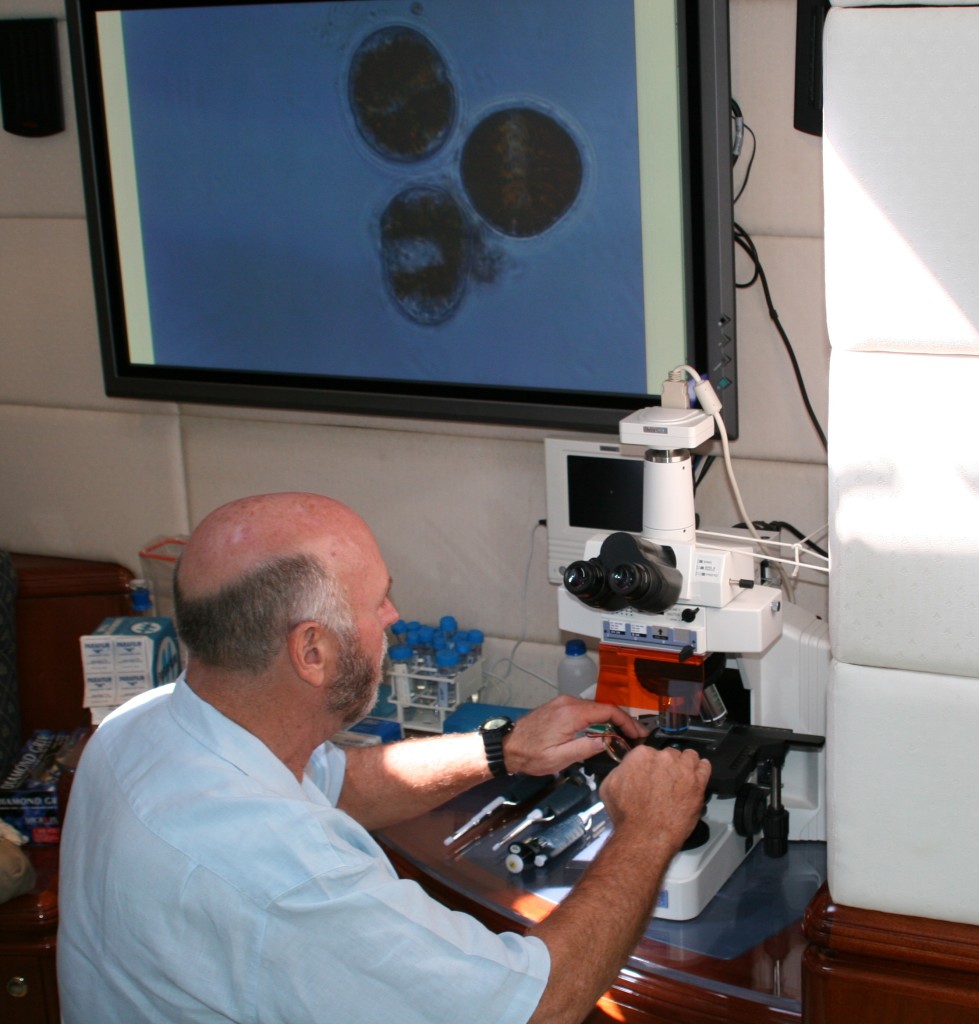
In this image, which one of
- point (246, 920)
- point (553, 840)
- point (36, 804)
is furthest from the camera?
point (36, 804)

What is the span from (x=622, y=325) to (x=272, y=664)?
989mm

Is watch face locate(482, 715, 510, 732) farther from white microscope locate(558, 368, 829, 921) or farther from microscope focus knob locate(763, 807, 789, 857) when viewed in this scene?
microscope focus knob locate(763, 807, 789, 857)

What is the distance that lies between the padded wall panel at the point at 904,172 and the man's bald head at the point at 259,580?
2.11ft

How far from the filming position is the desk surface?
1613 millimetres

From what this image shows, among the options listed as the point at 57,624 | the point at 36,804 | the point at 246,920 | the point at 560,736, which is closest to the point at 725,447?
the point at 560,736

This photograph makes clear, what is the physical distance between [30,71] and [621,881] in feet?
6.67

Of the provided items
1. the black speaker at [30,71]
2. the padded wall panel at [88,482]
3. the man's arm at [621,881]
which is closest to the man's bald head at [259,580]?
the man's arm at [621,881]

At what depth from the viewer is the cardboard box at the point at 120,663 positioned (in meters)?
2.51

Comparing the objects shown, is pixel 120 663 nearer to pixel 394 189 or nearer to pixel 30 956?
pixel 30 956

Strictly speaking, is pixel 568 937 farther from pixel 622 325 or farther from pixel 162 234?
pixel 162 234

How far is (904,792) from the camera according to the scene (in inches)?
56.9

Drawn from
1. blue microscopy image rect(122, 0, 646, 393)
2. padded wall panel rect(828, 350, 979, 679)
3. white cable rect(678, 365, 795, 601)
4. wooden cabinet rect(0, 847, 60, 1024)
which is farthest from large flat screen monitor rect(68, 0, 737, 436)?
wooden cabinet rect(0, 847, 60, 1024)

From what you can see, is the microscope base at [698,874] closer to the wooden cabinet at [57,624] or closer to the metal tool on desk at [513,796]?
the metal tool on desk at [513,796]

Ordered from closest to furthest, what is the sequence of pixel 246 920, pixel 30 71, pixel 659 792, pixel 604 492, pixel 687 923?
1. pixel 246 920
2. pixel 659 792
3. pixel 687 923
4. pixel 604 492
5. pixel 30 71
